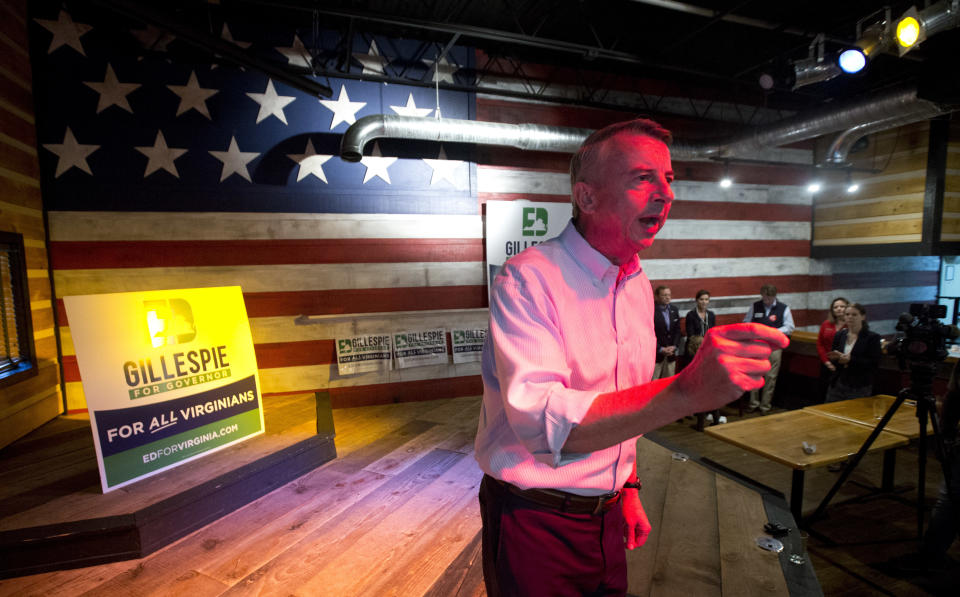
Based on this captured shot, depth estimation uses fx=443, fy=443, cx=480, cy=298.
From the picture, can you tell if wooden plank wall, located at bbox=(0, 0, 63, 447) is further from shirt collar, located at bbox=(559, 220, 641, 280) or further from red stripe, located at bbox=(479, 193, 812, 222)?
red stripe, located at bbox=(479, 193, 812, 222)

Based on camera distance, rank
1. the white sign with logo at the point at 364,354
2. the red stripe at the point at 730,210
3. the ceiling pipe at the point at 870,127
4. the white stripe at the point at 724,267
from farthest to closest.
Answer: the white stripe at the point at 724,267
the red stripe at the point at 730,210
the white sign with logo at the point at 364,354
the ceiling pipe at the point at 870,127

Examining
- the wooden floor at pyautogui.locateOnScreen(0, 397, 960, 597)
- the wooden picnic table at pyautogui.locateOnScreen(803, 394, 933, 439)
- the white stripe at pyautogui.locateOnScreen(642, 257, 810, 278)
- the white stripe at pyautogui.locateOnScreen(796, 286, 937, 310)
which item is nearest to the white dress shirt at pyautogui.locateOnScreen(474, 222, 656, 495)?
the wooden floor at pyautogui.locateOnScreen(0, 397, 960, 597)

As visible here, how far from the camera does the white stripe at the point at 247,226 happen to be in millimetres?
4207

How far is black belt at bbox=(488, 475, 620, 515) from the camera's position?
0.97 metres

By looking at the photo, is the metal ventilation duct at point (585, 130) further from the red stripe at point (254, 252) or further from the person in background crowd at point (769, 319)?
the person in background crowd at point (769, 319)

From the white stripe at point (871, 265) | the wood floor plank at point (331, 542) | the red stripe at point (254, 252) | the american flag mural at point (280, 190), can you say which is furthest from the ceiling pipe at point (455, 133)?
the white stripe at point (871, 265)

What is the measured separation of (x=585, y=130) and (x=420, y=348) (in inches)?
127

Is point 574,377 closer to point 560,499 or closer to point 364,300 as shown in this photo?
point 560,499

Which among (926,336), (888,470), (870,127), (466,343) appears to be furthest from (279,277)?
(870,127)

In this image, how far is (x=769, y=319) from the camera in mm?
5465

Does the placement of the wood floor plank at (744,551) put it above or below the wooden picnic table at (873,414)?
below

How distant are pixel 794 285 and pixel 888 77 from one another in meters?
3.03

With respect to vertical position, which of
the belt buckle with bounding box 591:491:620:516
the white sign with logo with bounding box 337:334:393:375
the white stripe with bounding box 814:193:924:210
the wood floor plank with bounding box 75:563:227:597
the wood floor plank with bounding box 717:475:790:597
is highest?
the white stripe with bounding box 814:193:924:210

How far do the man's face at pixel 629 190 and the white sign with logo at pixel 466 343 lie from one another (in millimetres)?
4489
